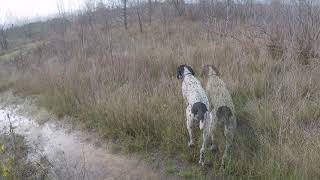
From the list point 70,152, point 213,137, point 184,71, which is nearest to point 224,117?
point 213,137

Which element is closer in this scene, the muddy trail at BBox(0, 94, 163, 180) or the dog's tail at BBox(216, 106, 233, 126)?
the dog's tail at BBox(216, 106, 233, 126)

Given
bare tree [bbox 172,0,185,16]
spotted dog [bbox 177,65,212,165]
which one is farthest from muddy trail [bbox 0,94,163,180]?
bare tree [bbox 172,0,185,16]

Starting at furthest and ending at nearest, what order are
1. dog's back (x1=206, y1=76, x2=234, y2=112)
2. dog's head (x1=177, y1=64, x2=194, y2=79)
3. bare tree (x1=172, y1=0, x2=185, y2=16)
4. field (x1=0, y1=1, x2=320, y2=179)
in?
bare tree (x1=172, y1=0, x2=185, y2=16)
dog's head (x1=177, y1=64, x2=194, y2=79)
dog's back (x1=206, y1=76, x2=234, y2=112)
field (x1=0, y1=1, x2=320, y2=179)

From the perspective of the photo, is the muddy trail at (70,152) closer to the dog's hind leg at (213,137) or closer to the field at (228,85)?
the field at (228,85)

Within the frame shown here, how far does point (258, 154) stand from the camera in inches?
128

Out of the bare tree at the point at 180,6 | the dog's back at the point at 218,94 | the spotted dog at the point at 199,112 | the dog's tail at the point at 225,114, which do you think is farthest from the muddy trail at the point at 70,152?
the bare tree at the point at 180,6

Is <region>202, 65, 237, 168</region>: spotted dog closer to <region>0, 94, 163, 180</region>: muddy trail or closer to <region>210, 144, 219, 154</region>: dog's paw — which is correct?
<region>210, 144, 219, 154</region>: dog's paw

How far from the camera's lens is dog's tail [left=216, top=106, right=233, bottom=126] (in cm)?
340

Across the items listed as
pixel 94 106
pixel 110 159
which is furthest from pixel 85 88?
pixel 110 159

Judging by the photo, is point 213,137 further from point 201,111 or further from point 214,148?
point 201,111

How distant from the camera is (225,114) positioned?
3406mm

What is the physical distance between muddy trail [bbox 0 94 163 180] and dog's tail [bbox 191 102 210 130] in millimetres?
804

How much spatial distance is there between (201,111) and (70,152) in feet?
6.69

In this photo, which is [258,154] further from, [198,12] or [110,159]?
[198,12]
